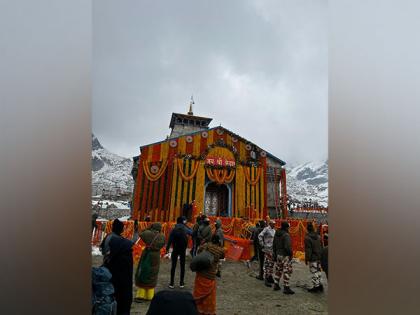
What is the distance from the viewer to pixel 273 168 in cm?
2002

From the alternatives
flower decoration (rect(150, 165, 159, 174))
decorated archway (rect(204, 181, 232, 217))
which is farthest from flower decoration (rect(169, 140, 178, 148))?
decorated archway (rect(204, 181, 232, 217))

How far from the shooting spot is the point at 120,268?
3711mm

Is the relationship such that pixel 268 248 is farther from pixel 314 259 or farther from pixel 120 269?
pixel 120 269

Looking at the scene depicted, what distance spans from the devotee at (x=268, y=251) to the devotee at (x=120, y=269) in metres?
3.96

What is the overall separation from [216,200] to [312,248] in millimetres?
12864

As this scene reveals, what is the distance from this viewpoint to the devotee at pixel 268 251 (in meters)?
6.76

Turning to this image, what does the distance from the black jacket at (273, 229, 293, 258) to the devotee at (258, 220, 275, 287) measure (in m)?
0.68

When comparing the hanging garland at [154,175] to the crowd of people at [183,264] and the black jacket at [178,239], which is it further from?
the black jacket at [178,239]

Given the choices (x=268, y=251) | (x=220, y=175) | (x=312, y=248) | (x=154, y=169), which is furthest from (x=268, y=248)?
(x=154, y=169)

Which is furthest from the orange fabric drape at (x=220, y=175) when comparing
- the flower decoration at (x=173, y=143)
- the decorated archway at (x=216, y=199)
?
the flower decoration at (x=173, y=143)

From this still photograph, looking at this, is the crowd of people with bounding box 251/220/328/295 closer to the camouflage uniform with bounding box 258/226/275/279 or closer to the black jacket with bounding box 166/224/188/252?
→ the camouflage uniform with bounding box 258/226/275/279
